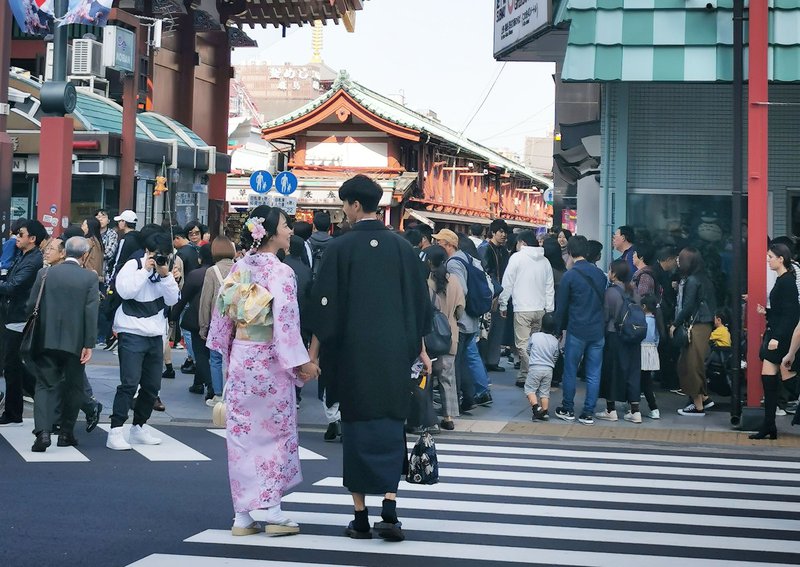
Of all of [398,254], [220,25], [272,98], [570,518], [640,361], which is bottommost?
[570,518]

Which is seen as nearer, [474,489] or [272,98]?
[474,489]

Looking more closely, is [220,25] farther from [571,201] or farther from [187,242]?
[187,242]

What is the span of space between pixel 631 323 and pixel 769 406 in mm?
1658

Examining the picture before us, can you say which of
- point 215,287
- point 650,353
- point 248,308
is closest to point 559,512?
point 248,308

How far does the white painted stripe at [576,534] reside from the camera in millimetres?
6543

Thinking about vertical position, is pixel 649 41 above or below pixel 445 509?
above

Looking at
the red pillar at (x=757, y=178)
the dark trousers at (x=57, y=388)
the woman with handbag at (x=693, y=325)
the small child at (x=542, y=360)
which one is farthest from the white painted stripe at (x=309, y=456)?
the woman with handbag at (x=693, y=325)

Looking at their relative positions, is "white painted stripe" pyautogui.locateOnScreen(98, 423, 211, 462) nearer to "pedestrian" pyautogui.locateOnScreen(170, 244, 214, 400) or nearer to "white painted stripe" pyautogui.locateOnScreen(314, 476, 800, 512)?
"white painted stripe" pyautogui.locateOnScreen(314, 476, 800, 512)

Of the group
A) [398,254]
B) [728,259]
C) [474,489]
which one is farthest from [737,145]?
[398,254]

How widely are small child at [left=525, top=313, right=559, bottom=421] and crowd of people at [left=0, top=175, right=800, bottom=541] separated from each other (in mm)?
20

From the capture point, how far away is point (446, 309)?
11320 millimetres

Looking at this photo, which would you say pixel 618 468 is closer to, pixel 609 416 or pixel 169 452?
pixel 609 416

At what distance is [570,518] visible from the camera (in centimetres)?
727

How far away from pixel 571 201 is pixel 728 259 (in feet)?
62.5
